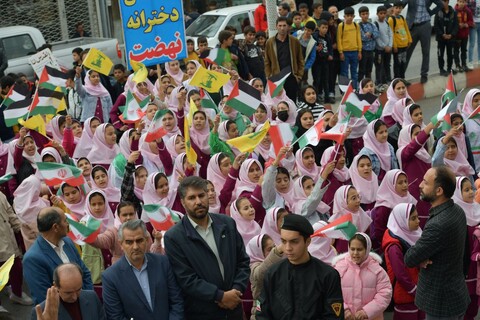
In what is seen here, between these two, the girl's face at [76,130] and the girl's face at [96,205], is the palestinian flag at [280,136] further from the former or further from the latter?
the girl's face at [76,130]

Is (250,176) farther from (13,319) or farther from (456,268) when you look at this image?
(456,268)

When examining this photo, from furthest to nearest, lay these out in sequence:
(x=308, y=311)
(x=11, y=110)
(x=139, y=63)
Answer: (x=139, y=63)
(x=11, y=110)
(x=308, y=311)

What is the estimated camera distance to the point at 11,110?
35.4ft

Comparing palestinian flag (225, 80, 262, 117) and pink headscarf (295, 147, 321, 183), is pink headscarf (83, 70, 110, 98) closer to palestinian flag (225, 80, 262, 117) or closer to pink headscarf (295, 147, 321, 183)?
palestinian flag (225, 80, 262, 117)

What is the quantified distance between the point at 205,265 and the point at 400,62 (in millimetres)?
11171

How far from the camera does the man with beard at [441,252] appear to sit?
5.96m

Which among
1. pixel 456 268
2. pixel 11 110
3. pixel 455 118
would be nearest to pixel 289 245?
pixel 456 268

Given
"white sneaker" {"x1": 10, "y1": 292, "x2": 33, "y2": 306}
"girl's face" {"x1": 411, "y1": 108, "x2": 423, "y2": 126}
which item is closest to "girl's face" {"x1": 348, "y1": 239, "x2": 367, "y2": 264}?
"white sneaker" {"x1": 10, "y1": 292, "x2": 33, "y2": 306}

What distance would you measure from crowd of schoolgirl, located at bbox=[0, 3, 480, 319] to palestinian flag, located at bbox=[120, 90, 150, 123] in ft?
0.38

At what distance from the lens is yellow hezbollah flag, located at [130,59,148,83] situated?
38.3 feet

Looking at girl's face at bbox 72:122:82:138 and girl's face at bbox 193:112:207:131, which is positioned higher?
girl's face at bbox 193:112:207:131

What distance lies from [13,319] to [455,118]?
4586 mm

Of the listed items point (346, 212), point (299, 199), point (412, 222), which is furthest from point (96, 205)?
point (412, 222)

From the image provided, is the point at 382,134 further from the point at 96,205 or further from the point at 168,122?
the point at 96,205
